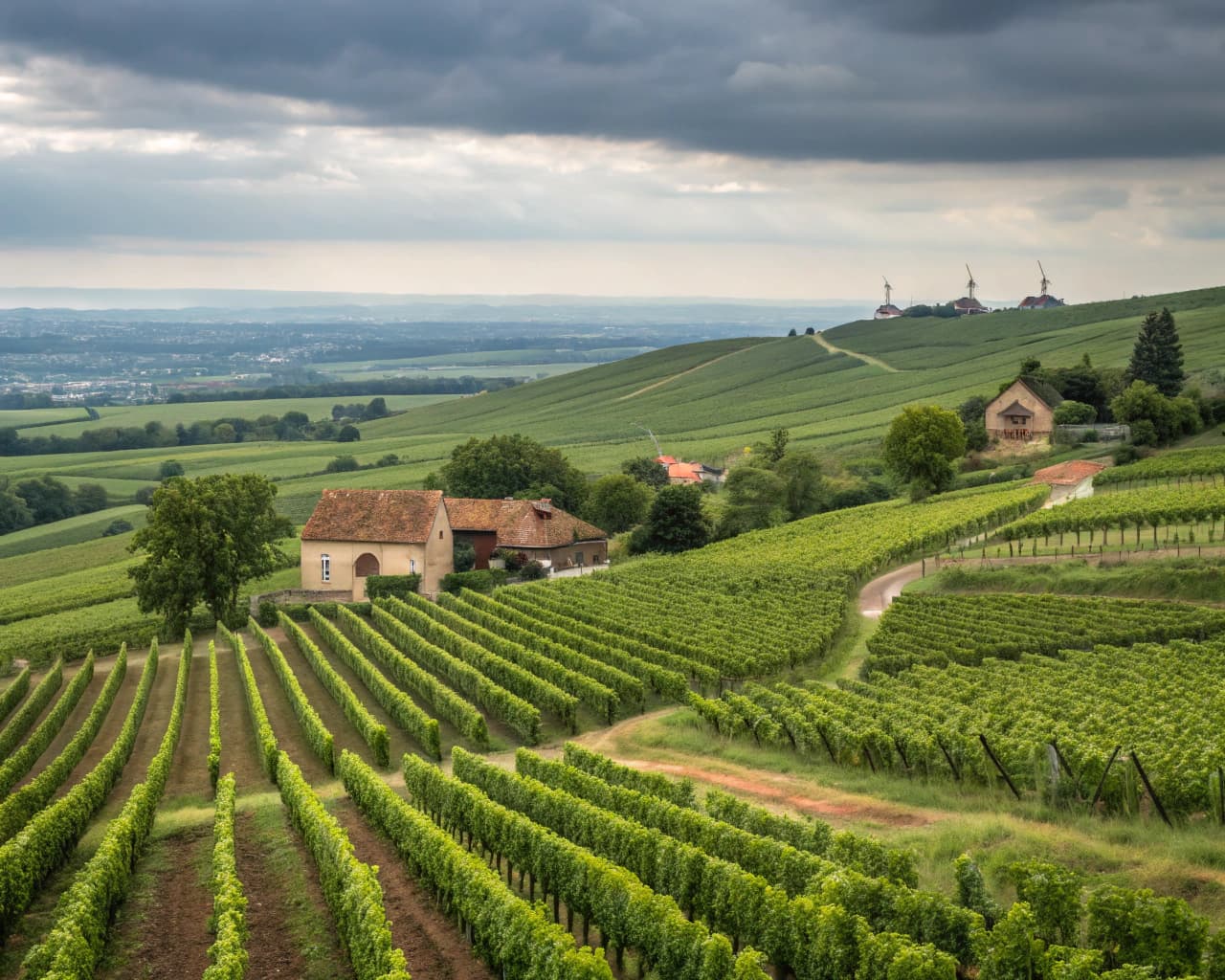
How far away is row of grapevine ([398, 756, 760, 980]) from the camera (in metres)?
20.5

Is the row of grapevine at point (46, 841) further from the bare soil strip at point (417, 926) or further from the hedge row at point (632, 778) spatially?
the hedge row at point (632, 778)

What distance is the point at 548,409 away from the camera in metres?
199

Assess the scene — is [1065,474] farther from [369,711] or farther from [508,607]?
[369,711]

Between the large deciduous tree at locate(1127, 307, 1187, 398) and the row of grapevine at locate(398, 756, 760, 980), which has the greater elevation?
the large deciduous tree at locate(1127, 307, 1187, 398)

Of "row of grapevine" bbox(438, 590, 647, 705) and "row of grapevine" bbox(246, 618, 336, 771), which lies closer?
"row of grapevine" bbox(246, 618, 336, 771)

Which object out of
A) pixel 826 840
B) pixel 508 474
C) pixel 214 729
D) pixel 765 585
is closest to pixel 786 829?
pixel 826 840

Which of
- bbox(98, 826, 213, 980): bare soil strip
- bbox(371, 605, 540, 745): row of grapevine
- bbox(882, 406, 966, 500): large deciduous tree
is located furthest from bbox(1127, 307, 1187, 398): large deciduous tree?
bbox(98, 826, 213, 980): bare soil strip

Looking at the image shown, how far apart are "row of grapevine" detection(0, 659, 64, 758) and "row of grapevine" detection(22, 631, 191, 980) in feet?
33.0

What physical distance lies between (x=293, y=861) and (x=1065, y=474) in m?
67.3

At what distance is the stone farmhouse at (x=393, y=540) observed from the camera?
72.7 metres

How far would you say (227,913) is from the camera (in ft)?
74.1

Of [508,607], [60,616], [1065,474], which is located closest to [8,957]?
[508,607]

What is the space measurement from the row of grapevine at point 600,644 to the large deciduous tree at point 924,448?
118ft

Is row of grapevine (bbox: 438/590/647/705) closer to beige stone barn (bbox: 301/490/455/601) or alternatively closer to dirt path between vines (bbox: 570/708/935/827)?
dirt path between vines (bbox: 570/708/935/827)
